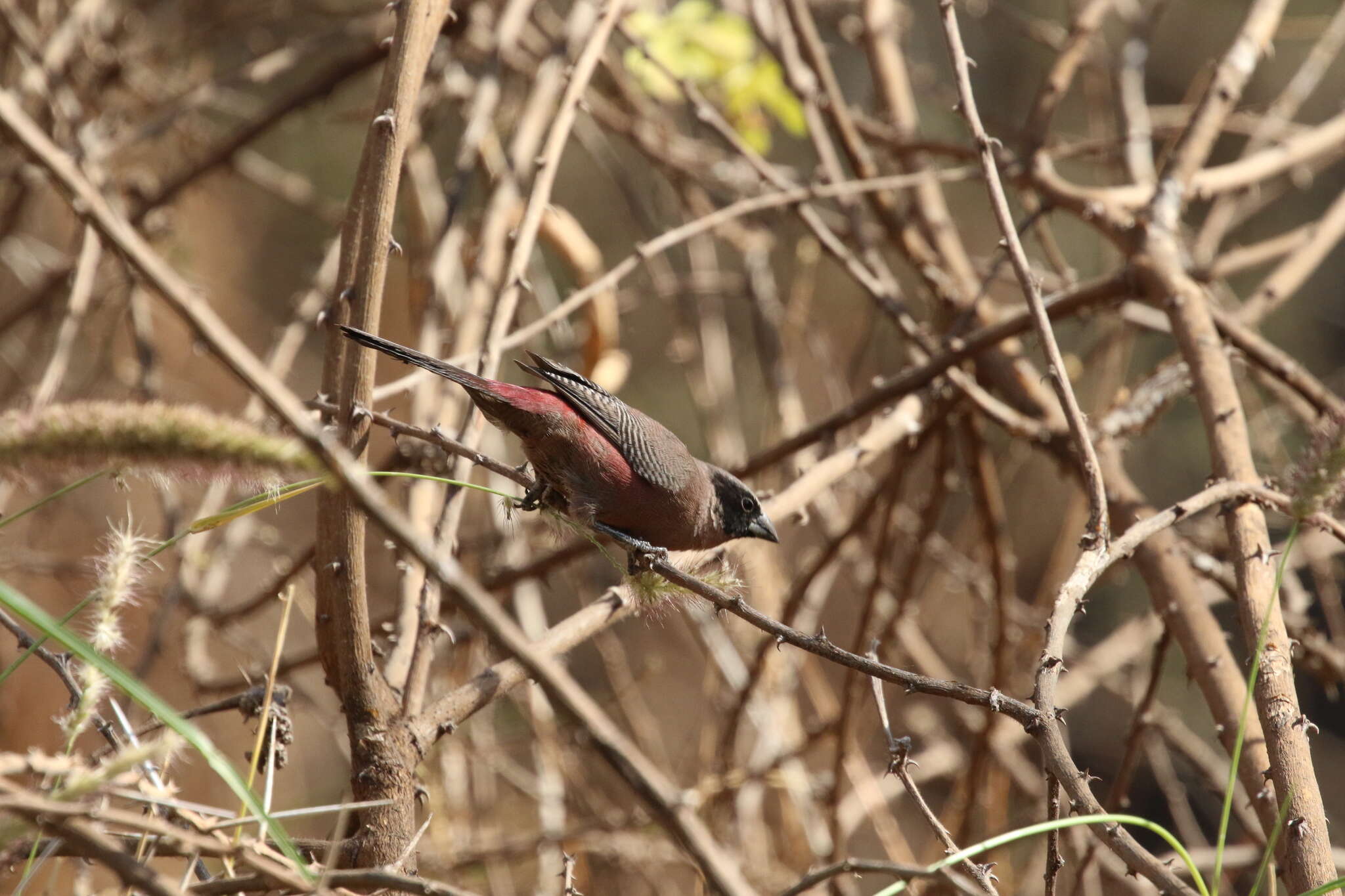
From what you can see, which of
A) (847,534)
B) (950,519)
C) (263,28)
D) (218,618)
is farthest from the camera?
(950,519)

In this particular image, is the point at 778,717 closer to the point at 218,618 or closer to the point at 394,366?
the point at 218,618

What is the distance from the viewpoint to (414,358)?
245 centimetres

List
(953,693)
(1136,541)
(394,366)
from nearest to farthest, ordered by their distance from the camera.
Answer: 1. (953,693)
2. (1136,541)
3. (394,366)

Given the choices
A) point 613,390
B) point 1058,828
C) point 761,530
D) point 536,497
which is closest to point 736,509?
point 761,530

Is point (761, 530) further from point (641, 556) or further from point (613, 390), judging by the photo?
point (613, 390)

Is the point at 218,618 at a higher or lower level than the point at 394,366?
lower

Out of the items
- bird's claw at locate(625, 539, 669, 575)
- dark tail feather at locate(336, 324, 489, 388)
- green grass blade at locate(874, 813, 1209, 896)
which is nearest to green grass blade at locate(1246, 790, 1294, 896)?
green grass blade at locate(874, 813, 1209, 896)

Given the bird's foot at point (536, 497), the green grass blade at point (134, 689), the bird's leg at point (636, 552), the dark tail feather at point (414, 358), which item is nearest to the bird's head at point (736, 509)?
the bird's leg at point (636, 552)

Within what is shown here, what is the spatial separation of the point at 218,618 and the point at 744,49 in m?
3.02

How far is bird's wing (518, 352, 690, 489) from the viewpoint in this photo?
3.06 metres

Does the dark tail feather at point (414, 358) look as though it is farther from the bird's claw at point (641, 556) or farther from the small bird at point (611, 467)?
the bird's claw at point (641, 556)

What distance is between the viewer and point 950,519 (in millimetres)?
9000

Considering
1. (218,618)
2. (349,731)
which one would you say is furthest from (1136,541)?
(218,618)

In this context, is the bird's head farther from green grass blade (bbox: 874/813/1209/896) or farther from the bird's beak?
green grass blade (bbox: 874/813/1209/896)
